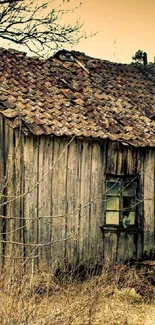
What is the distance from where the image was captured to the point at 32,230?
38.4ft

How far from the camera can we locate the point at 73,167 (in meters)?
12.3

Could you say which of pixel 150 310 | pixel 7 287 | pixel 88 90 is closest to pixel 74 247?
pixel 150 310

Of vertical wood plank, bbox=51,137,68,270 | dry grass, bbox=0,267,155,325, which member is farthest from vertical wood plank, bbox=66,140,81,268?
dry grass, bbox=0,267,155,325

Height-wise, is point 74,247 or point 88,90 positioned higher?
point 88,90

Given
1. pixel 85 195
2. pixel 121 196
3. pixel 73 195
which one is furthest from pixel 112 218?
pixel 73 195

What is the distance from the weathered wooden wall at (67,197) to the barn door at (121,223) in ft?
0.08

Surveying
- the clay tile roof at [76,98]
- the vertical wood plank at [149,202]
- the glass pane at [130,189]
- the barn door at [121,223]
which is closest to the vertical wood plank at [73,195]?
the clay tile roof at [76,98]

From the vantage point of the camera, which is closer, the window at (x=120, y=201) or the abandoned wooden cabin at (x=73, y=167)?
the abandoned wooden cabin at (x=73, y=167)

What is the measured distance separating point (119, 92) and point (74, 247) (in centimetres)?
460

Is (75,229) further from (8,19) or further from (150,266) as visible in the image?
(8,19)

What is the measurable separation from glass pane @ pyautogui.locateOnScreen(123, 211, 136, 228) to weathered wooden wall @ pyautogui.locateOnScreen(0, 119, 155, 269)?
186mm

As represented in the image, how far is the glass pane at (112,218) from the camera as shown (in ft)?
42.2

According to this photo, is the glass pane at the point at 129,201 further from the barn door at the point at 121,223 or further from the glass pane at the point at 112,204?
the glass pane at the point at 112,204

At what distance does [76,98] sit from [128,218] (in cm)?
311
